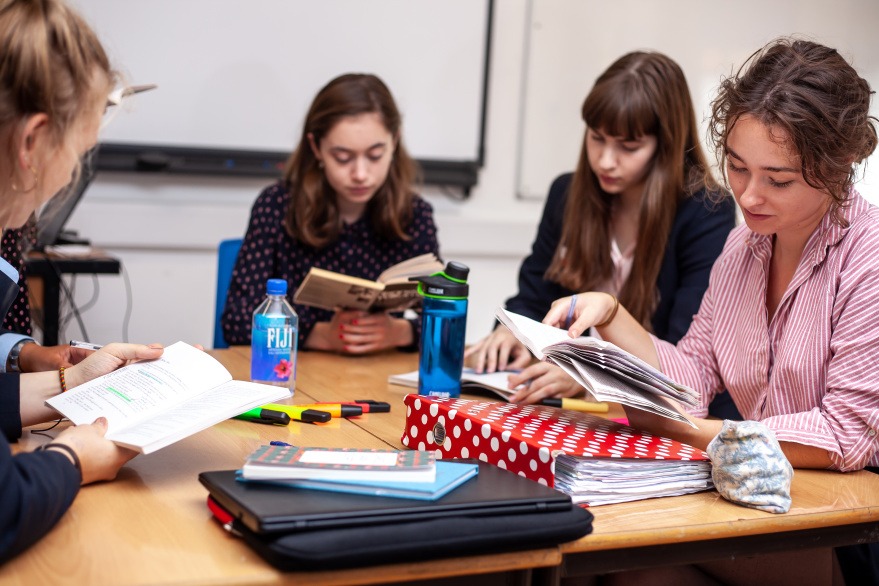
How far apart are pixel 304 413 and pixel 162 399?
28cm

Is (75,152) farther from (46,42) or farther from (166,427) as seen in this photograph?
(166,427)

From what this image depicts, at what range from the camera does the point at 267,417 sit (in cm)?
142

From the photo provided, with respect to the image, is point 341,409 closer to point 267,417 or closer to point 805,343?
point 267,417

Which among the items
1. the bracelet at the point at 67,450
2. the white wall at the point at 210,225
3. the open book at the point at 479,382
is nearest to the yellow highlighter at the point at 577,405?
the open book at the point at 479,382

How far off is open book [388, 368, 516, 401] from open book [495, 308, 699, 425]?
38 centimetres

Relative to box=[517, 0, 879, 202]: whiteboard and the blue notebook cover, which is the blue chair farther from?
box=[517, 0, 879, 202]: whiteboard

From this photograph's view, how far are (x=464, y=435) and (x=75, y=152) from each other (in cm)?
59

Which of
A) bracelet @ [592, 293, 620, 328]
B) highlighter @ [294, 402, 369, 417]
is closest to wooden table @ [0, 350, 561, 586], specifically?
highlighter @ [294, 402, 369, 417]

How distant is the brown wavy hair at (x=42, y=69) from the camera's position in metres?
0.97

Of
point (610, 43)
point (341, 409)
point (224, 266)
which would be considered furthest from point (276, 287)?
point (610, 43)

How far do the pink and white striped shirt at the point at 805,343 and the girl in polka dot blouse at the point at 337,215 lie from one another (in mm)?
751

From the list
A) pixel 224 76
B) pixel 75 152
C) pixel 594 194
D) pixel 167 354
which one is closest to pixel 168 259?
pixel 224 76

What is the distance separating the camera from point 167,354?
134 centimetres

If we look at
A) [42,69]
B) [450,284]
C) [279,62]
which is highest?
[279,62]
